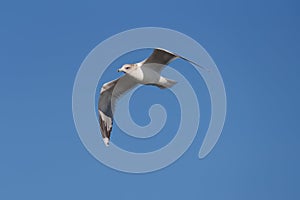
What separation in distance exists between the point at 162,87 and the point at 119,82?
0.47 m

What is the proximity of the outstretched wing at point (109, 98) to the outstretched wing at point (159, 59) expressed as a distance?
0.29 metres

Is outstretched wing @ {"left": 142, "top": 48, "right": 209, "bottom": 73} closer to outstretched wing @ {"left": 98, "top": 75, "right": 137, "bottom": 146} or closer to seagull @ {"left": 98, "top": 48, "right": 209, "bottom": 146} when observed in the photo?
seagull @ {"left": 98, "top": 48, "right": 209, "bottom": 146}

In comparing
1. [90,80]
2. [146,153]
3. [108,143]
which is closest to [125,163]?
[146,153]

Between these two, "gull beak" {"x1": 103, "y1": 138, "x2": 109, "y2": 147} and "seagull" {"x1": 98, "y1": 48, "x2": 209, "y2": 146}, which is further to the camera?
"gull beak" {"x1": 103, "y1": 138, "x2": 109, "y2": 147}

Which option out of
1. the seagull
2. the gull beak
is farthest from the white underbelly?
the gull beak

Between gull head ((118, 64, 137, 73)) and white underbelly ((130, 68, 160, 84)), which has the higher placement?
gull head ((118, 64, 137, 73))

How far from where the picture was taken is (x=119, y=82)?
12.4 feet

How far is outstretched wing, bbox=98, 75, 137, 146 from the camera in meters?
3.76

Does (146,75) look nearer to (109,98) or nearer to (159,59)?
(159,59)

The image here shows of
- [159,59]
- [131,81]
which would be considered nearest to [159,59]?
[159,59]

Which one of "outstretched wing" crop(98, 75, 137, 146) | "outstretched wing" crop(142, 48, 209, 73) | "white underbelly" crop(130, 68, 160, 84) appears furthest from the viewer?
"outstretched wing" crop(98, 75, 137, 146)

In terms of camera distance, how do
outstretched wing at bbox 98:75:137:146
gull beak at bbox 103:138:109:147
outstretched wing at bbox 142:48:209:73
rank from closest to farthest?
outstretched wing at bbox 142:48:209:73, gull beak at bbox 103:138:109:147, outstretched wing at bbox 98:75:137:146

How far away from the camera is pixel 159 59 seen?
3.39 meters

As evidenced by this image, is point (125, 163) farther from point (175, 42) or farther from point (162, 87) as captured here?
point (175, 42)
